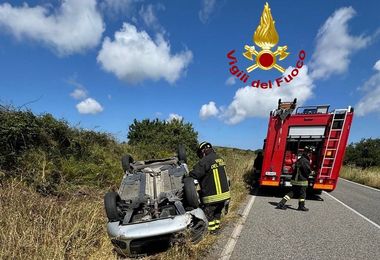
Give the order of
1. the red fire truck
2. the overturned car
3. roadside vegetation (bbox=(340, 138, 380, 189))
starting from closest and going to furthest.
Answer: the overturned car, the red fire truck, roadside vegetation (bbox=(340, 138, 380, 189))

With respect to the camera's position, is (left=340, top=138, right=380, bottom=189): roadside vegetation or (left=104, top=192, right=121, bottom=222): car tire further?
(left=340, top=138, right=380, bottom=189): roadside vegetation

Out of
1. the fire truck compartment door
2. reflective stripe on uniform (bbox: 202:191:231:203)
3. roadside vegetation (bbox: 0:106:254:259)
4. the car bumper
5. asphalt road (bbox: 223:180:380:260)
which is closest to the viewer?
roadside vegetation (bbox: 0:106:254:259)

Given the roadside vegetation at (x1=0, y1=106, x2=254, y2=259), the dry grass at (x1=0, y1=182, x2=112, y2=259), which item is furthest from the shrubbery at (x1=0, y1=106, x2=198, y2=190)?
the dry grass at (x1=0, y1=182, x2=112, y2=259)

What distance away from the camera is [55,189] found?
869cm

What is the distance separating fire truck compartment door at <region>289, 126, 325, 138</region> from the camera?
12633mm

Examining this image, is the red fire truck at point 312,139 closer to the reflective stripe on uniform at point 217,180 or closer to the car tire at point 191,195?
the reflective stripe on uniform at point 217,180

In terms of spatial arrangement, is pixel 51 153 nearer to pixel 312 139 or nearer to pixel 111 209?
pixel 111 209

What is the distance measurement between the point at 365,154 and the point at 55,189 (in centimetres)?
4515

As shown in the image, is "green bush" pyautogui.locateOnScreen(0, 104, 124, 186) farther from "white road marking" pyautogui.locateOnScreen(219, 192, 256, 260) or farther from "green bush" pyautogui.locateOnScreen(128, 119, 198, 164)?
"green bush" pyautogui.locateOnScreen(128, 119, 198, 164)

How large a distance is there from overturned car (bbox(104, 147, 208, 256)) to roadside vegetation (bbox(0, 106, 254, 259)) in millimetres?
248

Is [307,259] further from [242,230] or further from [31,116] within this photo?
[31,116]

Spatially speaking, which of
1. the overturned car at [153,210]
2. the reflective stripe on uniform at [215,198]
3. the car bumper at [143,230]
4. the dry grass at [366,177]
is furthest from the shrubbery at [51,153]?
the dry grass at [366,177]

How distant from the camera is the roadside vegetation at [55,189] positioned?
506 cm

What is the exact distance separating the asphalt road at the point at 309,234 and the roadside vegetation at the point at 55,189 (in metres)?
0.79
